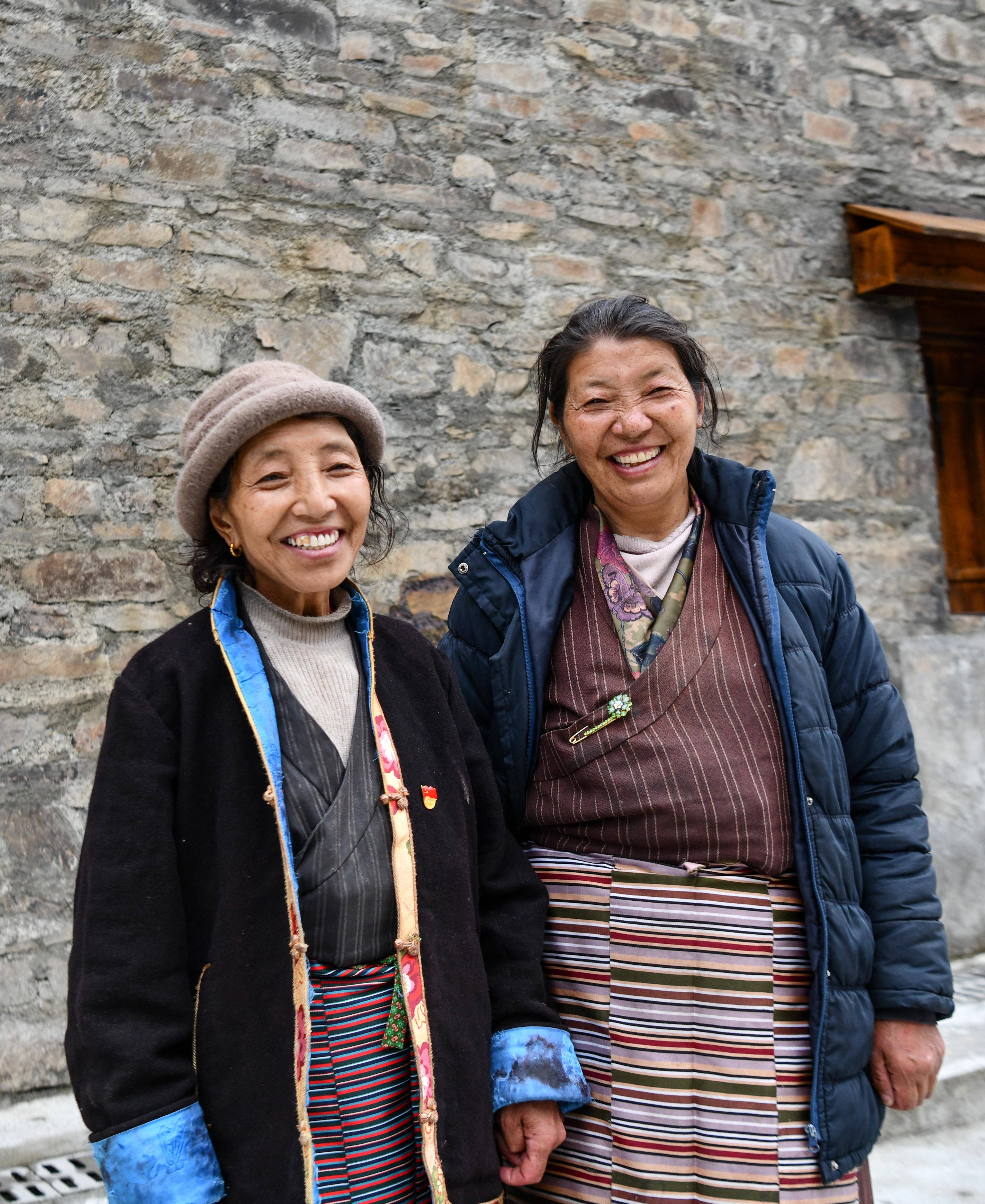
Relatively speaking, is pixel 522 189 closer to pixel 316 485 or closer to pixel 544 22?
pixel 544 22

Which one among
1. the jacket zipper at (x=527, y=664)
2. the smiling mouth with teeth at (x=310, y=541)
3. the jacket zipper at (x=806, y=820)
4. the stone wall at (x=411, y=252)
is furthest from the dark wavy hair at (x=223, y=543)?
the stone wall at (x=411, y=252)

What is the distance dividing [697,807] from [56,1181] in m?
1.88

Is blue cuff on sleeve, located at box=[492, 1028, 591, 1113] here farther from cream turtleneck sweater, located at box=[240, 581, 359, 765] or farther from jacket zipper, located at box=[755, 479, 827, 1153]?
cream turtleneck sweater, located at box=[240, 581, 359, 765]

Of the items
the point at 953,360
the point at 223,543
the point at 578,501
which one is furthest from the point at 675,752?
the point at 953,360

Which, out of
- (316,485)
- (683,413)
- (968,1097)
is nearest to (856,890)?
(683,413)

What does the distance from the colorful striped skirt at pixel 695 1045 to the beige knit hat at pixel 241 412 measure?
0.79 m

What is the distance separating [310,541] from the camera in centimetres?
137

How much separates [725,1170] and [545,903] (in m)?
0.44

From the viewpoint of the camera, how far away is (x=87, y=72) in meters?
2.96

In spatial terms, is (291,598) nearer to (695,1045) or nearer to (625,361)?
(625,361)

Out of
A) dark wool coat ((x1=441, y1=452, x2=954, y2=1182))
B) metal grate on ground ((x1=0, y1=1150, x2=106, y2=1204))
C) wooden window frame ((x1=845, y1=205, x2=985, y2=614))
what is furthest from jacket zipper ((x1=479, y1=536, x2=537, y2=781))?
wooden window frame ((x1=845, y1=205, x2=985, y2=614))

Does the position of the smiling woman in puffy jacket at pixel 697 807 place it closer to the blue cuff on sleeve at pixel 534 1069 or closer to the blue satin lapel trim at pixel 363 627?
the blue cuff on sleeve at pixel 534 1069

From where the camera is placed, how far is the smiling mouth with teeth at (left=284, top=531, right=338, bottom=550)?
54.0 inches

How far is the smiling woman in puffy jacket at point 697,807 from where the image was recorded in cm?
148
